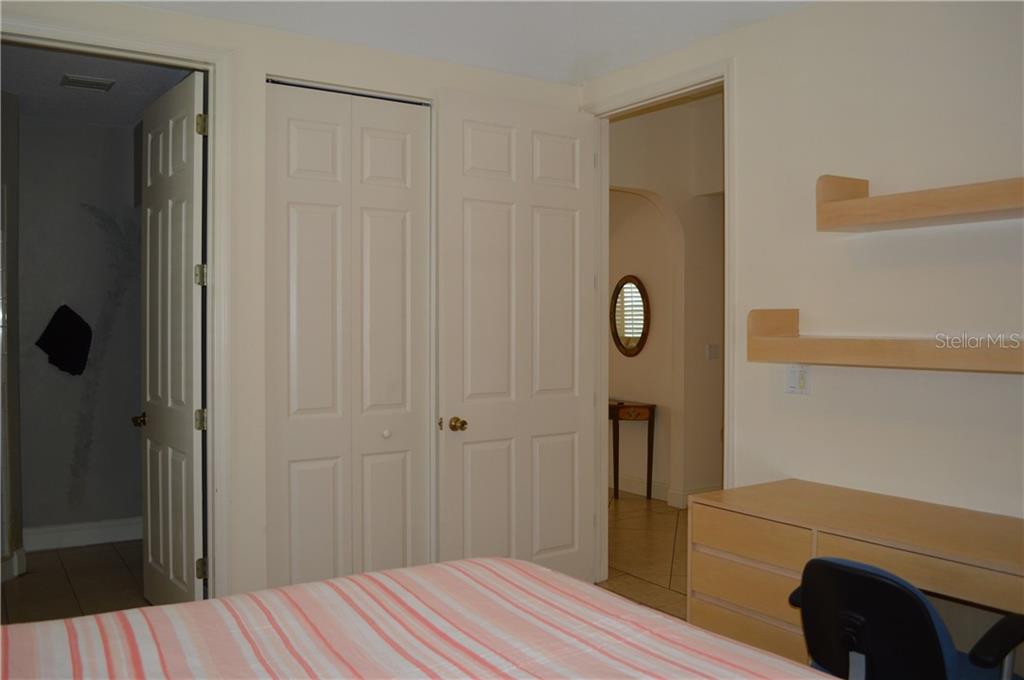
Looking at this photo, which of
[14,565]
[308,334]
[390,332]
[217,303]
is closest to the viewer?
[217,303]

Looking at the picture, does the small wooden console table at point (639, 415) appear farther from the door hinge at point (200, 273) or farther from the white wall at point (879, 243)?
the door hinge at point (200, 273)

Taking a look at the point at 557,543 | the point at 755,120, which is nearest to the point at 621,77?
the point at 755,120

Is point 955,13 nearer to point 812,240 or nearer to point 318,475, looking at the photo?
point 812,240

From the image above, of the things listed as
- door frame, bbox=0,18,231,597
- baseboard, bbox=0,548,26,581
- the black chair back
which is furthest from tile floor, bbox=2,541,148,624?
the black chair back

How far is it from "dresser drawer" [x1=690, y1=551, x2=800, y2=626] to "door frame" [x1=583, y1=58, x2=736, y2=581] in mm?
636

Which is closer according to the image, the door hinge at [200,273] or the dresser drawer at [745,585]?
the dresser drawer at [745,585]

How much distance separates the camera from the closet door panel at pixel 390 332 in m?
3.84

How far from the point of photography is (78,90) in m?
4.63

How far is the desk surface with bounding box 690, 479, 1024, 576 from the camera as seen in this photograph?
2389 millimetres

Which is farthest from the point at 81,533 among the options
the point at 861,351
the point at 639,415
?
the point at 861,351

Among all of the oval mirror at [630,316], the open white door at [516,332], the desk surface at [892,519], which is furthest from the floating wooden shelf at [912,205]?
the oval mirror at [630,316]

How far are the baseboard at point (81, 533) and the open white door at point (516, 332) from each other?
2727 millimetres

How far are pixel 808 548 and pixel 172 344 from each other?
276 centimetres

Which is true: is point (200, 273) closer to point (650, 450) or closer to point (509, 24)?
point (509, 24)
